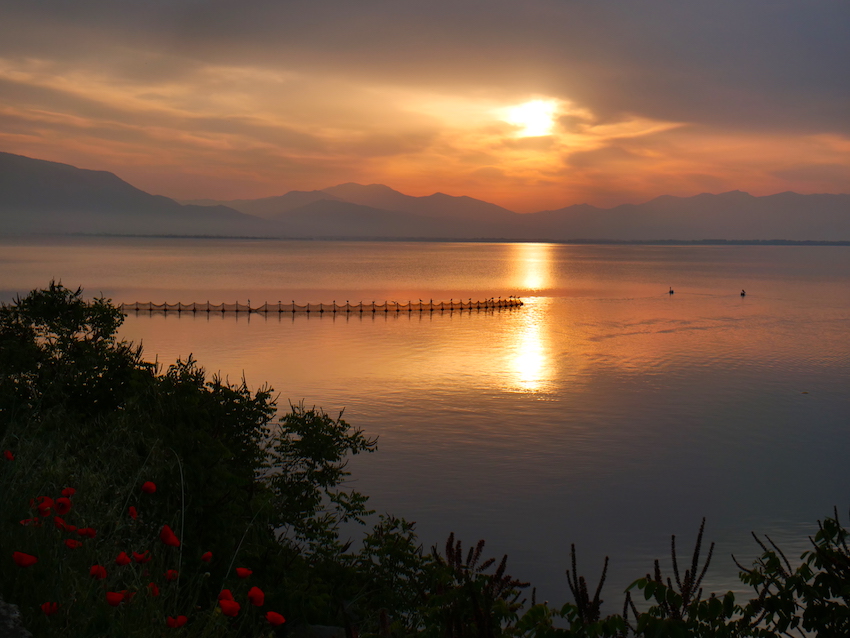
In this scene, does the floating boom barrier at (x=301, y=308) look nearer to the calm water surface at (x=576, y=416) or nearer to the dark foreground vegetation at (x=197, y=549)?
the calm water surface at (x=576, y=416)

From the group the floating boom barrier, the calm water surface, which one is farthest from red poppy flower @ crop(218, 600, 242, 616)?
the floating boom barrier

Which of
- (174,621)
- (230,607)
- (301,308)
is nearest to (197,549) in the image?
(174,621)

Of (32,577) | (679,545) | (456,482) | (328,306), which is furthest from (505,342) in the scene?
(32,577)

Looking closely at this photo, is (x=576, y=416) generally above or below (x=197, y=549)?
below

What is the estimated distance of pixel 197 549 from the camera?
10.8 meters

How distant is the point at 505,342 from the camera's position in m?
63.3

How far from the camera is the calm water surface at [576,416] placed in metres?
24.7

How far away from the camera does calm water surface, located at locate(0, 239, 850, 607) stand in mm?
24719

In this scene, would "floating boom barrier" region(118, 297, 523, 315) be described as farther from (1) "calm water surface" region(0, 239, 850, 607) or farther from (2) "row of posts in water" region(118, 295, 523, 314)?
(1) "calm water surface" region(0, 239, 850, 607)

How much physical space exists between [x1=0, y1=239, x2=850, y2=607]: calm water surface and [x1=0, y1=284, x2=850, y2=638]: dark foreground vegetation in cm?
352

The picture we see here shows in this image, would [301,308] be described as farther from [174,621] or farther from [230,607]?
[230,607]

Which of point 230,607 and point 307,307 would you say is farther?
point 307,307

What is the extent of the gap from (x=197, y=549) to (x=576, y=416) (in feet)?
98.8

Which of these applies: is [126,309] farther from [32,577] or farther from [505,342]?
[32,577]
